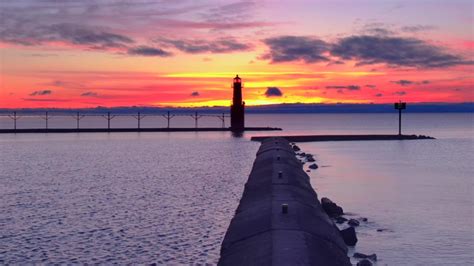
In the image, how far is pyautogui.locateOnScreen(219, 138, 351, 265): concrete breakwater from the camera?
14422mm

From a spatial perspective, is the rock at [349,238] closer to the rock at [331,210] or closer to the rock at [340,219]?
the rock at [340,219]

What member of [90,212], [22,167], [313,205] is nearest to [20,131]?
[22,167]

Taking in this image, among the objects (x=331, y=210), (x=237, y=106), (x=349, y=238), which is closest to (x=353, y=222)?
(x=331, y=210)

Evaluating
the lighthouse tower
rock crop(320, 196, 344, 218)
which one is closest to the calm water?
rock crop(320, 196, 344, 218)

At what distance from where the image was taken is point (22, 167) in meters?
50.8

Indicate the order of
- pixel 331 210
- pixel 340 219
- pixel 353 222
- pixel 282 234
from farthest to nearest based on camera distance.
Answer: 1. pixel 331 210
2. pixel 340 219
3. pixel 353 222
4. pixel 282 234

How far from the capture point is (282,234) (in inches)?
632

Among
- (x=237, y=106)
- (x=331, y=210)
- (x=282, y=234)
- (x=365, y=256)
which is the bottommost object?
(x=365, y=256)

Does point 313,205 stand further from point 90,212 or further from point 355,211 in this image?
point 90,212

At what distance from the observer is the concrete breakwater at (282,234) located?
14.4 meters

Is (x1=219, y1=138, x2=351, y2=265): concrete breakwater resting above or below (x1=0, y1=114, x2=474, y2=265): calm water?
above

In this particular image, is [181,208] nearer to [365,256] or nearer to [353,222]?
[353,222]

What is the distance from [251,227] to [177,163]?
3639 centimetres

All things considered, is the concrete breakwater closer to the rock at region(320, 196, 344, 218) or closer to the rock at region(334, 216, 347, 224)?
the rock at region(334, 216, 347, 224)
